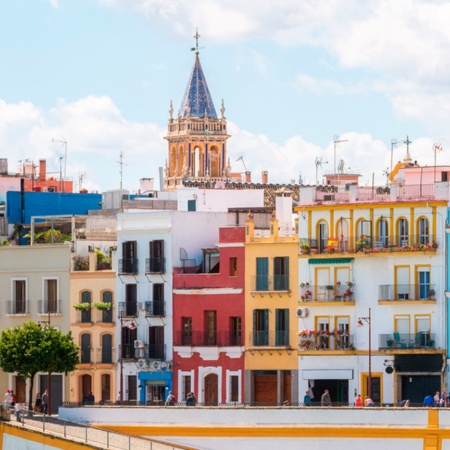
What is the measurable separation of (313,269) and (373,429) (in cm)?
1226

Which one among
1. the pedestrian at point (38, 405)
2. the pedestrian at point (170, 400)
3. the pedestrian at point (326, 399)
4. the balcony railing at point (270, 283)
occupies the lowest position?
the pedestrian at point (38, 405)

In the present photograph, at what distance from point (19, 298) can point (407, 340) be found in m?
18.7

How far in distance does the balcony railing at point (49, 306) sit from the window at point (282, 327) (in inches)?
419

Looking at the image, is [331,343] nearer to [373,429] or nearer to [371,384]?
[371,384]

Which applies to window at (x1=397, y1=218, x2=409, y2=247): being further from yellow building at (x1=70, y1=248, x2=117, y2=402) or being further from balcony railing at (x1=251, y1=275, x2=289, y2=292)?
yellow building at (x1=70, y1=248, x2=117, y2=402)

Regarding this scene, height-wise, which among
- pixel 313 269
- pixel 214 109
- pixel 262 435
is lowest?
pixel 262 435

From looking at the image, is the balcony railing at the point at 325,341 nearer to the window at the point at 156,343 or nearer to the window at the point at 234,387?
the window at the point at 234,387

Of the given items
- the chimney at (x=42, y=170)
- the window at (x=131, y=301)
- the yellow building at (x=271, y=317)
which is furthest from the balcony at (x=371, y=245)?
the chimney at (x=42, y=170)

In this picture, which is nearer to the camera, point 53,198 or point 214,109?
point 53,198

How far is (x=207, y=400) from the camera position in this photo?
9262cm

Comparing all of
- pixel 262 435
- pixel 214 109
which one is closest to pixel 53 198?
pixel 262 435

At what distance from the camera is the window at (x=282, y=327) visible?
299 feet

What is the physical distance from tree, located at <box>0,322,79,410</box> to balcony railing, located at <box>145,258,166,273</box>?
15.0 feet

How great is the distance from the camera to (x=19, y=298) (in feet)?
324
